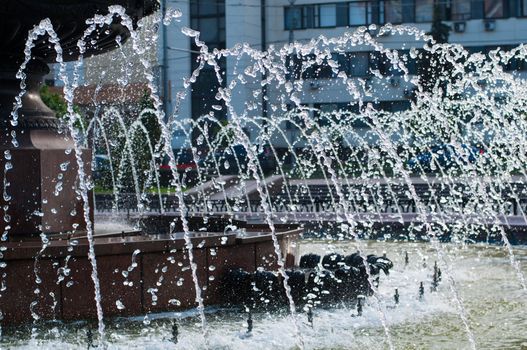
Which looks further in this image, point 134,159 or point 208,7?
point 208,7

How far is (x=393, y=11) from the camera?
53.7m

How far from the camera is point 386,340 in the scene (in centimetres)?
754

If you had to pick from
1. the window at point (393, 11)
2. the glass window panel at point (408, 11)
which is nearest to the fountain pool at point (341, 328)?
the glass window panel at point (408, 11)

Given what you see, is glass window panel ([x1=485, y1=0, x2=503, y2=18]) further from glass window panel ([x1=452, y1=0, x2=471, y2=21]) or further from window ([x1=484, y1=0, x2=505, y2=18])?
glass window panel ([x1=452, y1=0, x2=471, y2=21])

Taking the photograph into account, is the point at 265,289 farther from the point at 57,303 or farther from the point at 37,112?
the point at 37,112

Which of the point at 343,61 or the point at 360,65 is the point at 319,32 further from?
the point at 360,65

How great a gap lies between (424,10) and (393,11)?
5.57 ft

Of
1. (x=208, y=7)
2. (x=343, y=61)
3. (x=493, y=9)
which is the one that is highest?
(x=208, y=7)

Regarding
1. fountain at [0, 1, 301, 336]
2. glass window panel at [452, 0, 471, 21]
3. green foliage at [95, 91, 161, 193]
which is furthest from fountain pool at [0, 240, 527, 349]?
glass window panel at [452, 0, 471, 21]

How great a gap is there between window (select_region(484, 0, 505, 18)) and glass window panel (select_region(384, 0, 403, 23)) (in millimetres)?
4692

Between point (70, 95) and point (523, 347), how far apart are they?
171 inches

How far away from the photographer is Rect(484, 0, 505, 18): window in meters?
51.6

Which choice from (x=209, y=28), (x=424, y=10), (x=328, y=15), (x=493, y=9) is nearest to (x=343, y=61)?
(x=328, y=15)

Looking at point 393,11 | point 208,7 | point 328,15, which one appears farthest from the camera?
point 208,7
